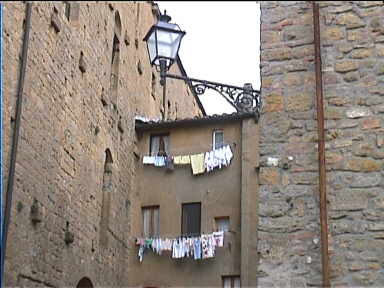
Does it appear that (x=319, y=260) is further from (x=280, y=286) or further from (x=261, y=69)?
(x=261, y=69)

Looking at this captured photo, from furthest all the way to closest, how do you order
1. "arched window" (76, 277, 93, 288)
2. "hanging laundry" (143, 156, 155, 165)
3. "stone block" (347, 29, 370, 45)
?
"hanging laundry" (143, 156, 155, 165)
"arched window" (76, 277, 93, 288)
"stone block" (347, 29, 370, 45)

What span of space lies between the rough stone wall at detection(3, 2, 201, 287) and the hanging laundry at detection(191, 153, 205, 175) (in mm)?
1508

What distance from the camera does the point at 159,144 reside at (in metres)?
18.1

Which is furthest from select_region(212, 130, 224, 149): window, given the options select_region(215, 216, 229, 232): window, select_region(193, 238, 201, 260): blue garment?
select_region(193, 238, 201, 260): blue garment

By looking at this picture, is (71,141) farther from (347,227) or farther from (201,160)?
(347,227)

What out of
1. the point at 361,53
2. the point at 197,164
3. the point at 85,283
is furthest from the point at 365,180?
the point at 197,164

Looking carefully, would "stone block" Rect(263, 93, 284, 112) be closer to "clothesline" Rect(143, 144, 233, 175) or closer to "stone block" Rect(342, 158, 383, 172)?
"stone block" Rect(342, 158, 383, 172)

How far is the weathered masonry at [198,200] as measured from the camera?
16.2 meters

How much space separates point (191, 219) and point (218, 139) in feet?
6.59

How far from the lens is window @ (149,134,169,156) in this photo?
1794 cm

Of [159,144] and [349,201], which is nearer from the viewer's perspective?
[349,201]

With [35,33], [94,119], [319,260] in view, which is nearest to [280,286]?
[319,260]

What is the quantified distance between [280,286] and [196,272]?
10.2 meters

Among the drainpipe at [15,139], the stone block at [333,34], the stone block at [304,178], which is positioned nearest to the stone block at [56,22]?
the drainpipe at [15,139]
